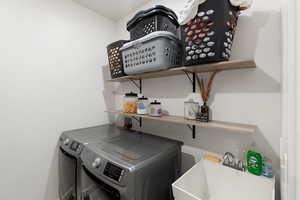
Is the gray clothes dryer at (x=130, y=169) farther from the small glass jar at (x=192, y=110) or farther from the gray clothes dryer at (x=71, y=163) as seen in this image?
the small glass jar at (x=192, y=110)

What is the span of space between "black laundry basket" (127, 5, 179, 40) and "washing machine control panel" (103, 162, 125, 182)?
1065mm

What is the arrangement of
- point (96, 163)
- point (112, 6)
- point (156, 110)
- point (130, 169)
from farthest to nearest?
point (112, 6) < point (156, 110) < point (96, 163) < point (130, 169)

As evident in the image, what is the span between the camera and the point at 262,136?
91cm

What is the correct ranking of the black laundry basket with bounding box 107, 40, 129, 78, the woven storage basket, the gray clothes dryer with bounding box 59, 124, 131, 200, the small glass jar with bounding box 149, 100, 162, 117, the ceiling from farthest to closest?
1. the ceiling
2. the black laundry basket with bounding box 107, 40, 129, 78
3. the small glass jar with bounding box 149, 100, 162, 117
4. the gray clothes dryer with bounding box 59, 124, 131, 200
5. the woven storage basket

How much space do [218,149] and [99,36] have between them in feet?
6.56

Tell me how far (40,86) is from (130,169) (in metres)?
1.33

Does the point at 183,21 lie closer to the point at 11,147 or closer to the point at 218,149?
the point at 218,149

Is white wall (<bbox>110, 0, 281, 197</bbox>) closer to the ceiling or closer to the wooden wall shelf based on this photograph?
the wooden wall shelf

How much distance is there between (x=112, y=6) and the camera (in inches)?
66.7

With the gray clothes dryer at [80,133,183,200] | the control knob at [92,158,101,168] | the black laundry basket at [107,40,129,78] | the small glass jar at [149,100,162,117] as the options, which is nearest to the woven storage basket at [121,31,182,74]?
the black laundry basket at [107,40,129,78]

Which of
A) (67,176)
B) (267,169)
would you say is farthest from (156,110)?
(67,176)

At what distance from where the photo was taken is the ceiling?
63.5 inches

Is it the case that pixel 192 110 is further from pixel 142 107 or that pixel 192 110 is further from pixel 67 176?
pixel 67 176

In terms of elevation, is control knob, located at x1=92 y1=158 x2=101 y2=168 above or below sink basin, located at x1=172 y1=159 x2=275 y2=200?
above
